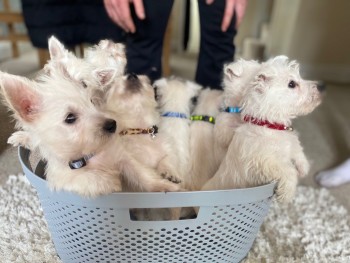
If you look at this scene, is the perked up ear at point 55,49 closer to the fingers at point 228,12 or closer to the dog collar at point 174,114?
the dog collar at point 174,114

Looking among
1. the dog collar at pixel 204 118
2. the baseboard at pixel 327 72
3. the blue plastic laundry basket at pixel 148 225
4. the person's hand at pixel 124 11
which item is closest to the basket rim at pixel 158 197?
the blue plastic laundry basket at pixel 148 225

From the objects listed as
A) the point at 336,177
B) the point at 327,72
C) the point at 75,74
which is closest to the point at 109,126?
the point at 75,74

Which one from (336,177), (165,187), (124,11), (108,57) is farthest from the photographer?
(336,177)

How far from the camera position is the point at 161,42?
1359mm

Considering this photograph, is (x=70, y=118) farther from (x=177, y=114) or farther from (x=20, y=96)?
(x=177, y=114)

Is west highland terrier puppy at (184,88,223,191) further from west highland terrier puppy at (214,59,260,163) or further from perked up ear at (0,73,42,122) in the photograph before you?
perked up ear at (0,73,42,122)

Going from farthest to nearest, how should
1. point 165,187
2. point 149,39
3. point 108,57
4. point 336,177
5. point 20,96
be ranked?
point 336,177 < point 149,39 < point 108,57 < point 165,187 < point 20,96

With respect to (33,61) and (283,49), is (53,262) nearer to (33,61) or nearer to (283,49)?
(33,61)

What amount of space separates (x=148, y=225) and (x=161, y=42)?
0.75 meters

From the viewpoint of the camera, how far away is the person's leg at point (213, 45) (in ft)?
4.20

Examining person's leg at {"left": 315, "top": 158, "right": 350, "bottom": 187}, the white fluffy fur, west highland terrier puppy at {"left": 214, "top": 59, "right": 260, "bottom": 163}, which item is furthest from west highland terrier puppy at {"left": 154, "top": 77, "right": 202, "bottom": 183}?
person's leg at {"left": 315, "top": 158, "right": 350, "bottom": 187}

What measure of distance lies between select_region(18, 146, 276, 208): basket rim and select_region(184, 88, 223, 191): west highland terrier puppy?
268mm

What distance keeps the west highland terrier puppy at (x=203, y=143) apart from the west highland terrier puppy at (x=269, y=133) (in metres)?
0.09

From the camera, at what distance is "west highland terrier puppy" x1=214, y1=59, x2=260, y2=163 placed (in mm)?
1114
